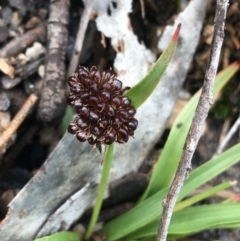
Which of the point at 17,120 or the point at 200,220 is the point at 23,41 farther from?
the point at 200,220

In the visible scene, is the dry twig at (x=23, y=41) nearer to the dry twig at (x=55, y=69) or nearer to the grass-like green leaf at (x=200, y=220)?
the dry twig at (x=55, y=69)

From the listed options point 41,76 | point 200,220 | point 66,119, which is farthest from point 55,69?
point 200,220

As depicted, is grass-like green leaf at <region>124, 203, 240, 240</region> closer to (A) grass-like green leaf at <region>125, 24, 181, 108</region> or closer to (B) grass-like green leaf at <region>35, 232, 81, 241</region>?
(B) grass-like green leaf at <region>35, 232, 81, 241</region>

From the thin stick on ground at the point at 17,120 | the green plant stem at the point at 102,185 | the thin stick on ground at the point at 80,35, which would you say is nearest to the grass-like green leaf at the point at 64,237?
the green plant stem at the point at 102,185

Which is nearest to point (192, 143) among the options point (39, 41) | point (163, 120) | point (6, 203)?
point (163, 120)

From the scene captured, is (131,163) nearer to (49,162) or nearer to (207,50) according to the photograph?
(49,162)

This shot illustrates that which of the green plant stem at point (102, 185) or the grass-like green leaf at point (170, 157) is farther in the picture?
the grass-like green leaf at point (170, 157)

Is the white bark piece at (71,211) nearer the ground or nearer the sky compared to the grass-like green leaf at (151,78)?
nearer the ground
